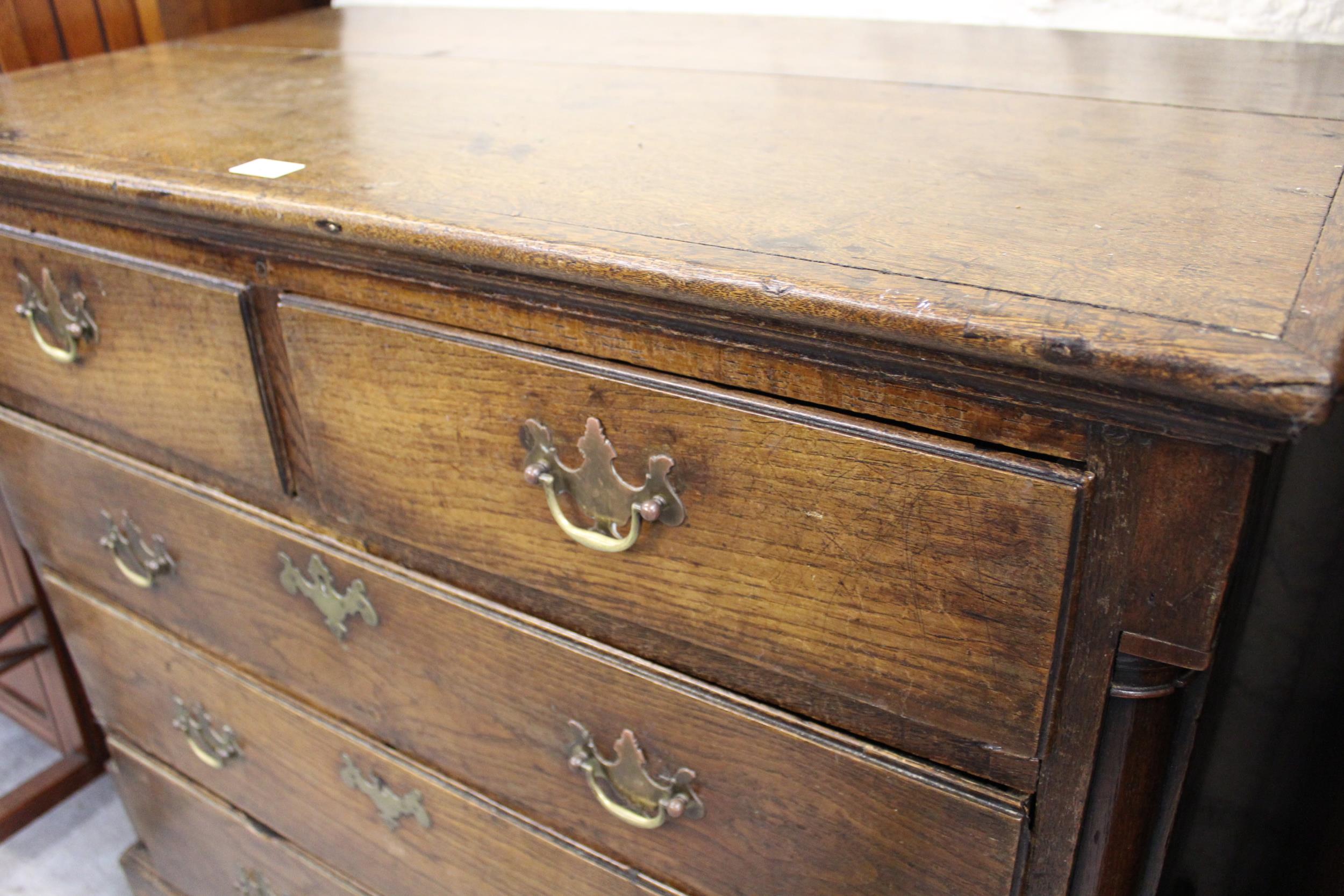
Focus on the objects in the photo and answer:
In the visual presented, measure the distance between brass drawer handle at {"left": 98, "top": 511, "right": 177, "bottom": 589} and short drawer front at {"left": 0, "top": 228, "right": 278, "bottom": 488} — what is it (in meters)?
0.09

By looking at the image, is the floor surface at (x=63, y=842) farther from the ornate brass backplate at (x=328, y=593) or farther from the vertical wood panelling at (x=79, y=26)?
the vertical wood panelling at (x=79, y=26)

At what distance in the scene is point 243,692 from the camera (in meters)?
0.93

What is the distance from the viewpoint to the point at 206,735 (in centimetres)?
101

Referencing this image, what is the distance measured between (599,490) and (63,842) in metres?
1.34

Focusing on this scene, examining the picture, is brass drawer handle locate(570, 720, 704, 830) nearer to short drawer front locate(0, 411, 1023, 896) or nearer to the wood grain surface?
short drawer front locate(0, 411, 1023, 896)

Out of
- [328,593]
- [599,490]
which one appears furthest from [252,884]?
[599,490]

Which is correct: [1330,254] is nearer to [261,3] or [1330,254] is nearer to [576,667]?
[576,667]

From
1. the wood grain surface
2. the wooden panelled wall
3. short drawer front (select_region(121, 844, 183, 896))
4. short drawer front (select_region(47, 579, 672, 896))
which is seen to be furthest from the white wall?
short drawer front (select_region(121, 844, 183, 896))

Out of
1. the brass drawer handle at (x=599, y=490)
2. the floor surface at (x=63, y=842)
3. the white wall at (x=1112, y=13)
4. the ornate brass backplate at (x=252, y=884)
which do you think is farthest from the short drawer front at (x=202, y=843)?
the white wall at (x=1112, y=13)

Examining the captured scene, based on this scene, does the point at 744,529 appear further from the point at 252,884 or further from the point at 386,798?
the point at 252,884

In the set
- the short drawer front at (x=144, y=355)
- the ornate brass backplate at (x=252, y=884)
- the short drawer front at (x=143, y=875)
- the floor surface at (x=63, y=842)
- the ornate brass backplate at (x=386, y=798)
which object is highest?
the short drawer front at (x=144, y=355)

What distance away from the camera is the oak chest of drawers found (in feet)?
1.46

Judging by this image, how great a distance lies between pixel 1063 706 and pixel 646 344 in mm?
266

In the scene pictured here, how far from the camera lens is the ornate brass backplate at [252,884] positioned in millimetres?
1076
